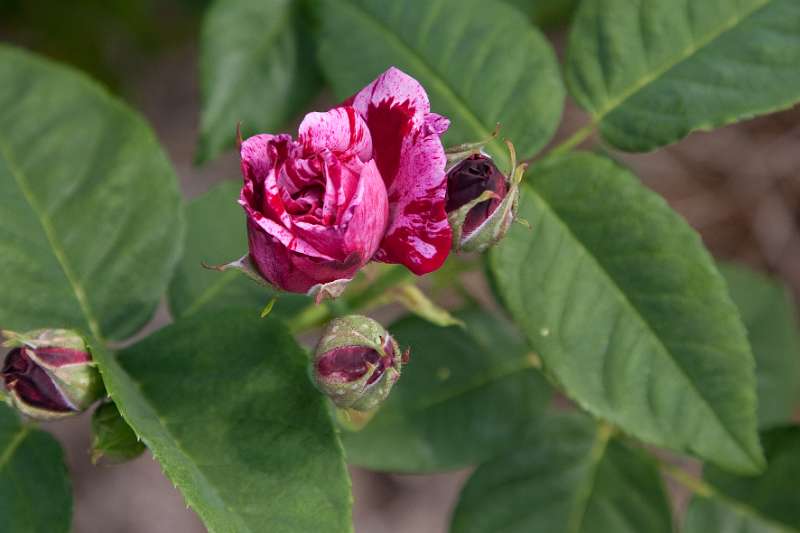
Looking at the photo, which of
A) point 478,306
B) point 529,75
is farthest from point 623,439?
point 529,75

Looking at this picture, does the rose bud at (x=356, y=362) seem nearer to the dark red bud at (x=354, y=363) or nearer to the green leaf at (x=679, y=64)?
the dark red bud at (x=354, y=363)

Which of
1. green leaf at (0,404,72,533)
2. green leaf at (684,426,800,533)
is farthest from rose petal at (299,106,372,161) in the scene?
green leaf at (684,426,800,533)

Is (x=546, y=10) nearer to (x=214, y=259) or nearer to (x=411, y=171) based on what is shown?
(x=214, y=259)

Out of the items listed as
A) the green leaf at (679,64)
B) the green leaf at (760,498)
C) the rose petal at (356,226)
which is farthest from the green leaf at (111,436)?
the green leaf at (760,498)

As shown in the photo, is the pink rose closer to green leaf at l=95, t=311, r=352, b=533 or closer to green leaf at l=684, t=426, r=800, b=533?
green leaf at l=95, t=311, r=352, b=533

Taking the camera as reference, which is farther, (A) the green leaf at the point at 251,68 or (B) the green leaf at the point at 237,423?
(A) the green leaf at the point at 251,68
